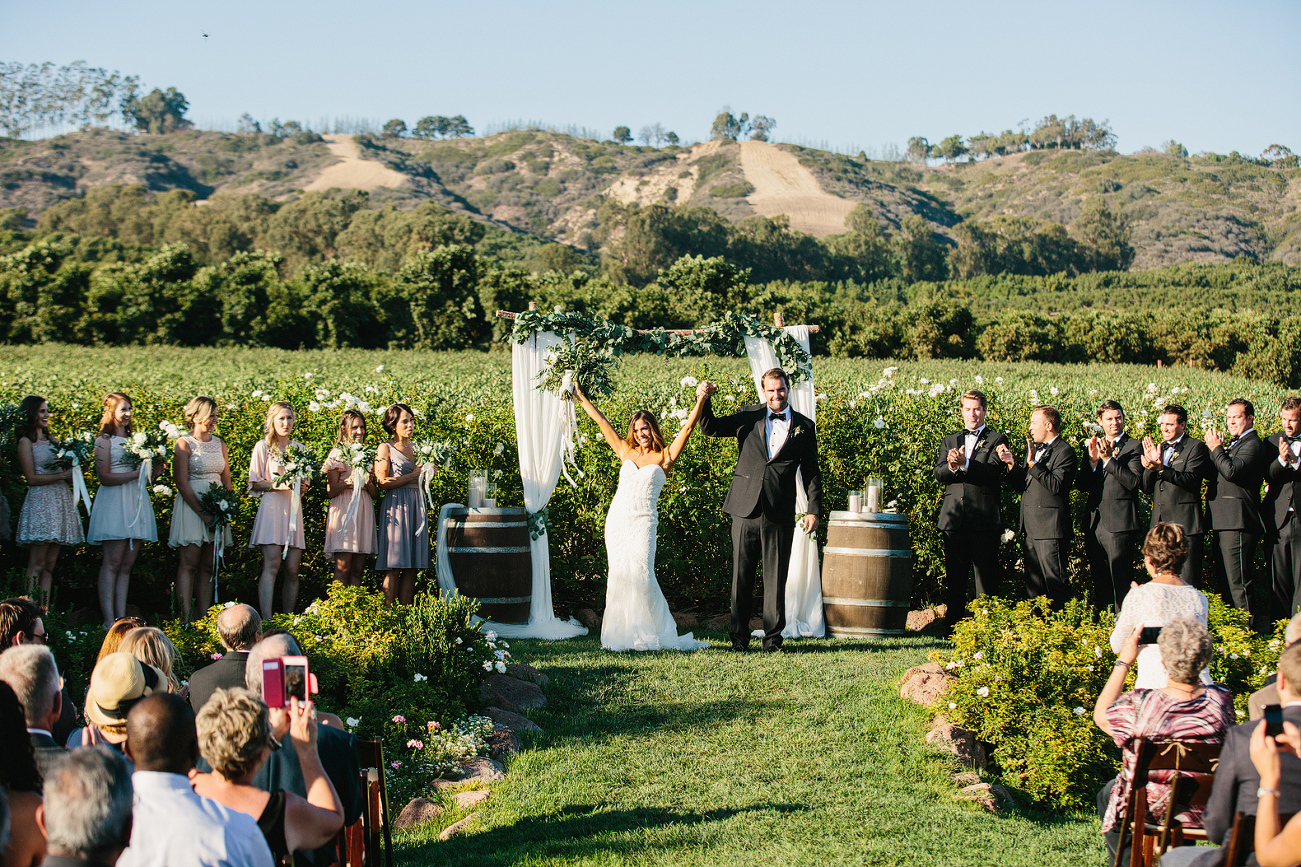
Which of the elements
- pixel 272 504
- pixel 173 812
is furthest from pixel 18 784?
pixel 272 504

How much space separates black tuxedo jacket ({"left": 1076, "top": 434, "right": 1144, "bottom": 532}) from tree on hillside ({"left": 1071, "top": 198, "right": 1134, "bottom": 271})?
110m

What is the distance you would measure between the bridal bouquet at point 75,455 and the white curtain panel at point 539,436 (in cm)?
328

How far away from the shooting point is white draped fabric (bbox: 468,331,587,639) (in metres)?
8.41

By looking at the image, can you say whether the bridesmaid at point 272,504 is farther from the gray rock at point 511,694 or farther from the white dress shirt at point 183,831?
the white dress shirt at point 183,831

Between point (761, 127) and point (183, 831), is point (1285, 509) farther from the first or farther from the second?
point (761, 127)

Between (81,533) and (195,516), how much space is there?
0.83m

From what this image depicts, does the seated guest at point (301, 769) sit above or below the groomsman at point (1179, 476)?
below

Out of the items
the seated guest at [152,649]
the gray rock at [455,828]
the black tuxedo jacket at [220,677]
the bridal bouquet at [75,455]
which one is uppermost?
the bridal bouquet at [75,455]

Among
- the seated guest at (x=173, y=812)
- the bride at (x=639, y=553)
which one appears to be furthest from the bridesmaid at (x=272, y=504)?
the seated guest at (x=173, y=812)

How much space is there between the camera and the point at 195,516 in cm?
803

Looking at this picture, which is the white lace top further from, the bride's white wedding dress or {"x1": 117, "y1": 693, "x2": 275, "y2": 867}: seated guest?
the bride's white wedding dress

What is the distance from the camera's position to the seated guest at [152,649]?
3668 mm

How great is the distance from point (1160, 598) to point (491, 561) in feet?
17.0

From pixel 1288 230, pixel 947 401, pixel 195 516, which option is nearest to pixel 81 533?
pixel 195 516
